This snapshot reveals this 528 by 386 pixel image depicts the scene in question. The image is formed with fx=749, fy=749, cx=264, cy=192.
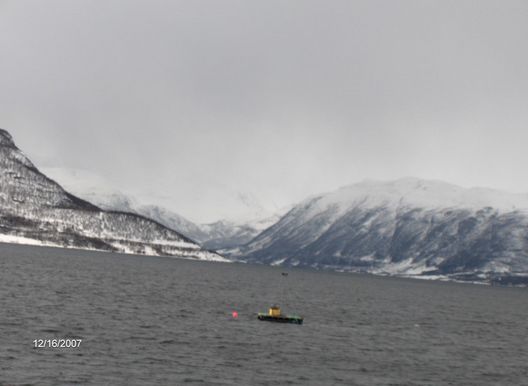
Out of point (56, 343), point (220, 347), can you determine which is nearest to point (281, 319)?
point (220, 347)

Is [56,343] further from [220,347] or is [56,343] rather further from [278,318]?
[278,318]

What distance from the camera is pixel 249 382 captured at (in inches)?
3410

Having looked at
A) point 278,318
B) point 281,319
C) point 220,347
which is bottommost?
point 220,347

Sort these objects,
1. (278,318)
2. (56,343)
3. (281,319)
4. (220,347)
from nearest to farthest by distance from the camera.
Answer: (56,343) < (220,347) < (281,319) < (278,318)

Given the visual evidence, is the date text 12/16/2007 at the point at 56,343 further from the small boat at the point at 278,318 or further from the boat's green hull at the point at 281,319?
the small boat at the point at 278,318

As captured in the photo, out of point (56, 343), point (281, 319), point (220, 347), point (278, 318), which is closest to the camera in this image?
point (56, 343)

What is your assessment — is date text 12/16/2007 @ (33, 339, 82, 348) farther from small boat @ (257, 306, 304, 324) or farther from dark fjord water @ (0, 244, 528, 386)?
small boat @ (257, 306, 304, 324)

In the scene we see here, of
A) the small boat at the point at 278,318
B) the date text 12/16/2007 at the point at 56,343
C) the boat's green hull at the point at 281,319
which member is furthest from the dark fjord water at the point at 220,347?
the small boat at the point at 278,318

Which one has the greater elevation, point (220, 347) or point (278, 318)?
point (278, 318)

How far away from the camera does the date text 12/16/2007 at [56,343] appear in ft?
317

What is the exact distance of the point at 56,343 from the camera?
325 feet

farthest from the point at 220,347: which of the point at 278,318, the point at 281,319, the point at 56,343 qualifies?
the point at 278,318

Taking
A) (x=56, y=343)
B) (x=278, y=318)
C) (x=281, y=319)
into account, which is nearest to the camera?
(x=56, y=343)

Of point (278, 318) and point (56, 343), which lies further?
point (278, 318)
